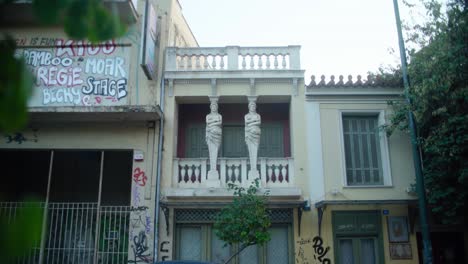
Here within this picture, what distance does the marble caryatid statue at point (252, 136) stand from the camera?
13.0 meters

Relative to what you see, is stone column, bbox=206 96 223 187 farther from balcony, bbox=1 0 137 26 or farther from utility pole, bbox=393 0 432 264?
utility pole, bbox=393 0 432 264

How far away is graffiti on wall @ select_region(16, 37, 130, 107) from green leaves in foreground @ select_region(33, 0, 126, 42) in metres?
11.7

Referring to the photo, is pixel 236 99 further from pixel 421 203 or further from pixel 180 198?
pixel 421 203

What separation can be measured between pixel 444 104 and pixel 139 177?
28.1ft

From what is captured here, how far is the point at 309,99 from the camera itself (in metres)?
13.6

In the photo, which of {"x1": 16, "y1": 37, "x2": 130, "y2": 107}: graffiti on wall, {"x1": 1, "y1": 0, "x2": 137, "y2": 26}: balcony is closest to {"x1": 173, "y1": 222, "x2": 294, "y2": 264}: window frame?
{"x1": 16, "y1": 37, "x2": 130, "y2": 107}: graffiti on wall

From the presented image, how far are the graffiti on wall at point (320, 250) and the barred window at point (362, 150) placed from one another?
198 centimetres

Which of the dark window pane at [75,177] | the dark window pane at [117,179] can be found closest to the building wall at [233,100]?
the dark window pane at [117,179]

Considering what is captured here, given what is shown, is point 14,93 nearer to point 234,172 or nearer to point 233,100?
point 234,172

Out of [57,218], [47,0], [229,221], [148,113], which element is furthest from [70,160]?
[47,0]

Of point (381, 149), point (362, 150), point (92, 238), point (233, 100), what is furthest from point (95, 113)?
point (381, 149)

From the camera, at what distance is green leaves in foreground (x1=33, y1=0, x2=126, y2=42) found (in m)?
2.11

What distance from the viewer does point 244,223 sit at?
421 inches

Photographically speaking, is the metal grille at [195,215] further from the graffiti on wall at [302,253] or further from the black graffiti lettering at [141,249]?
the graffiti on wall at [302,253]
